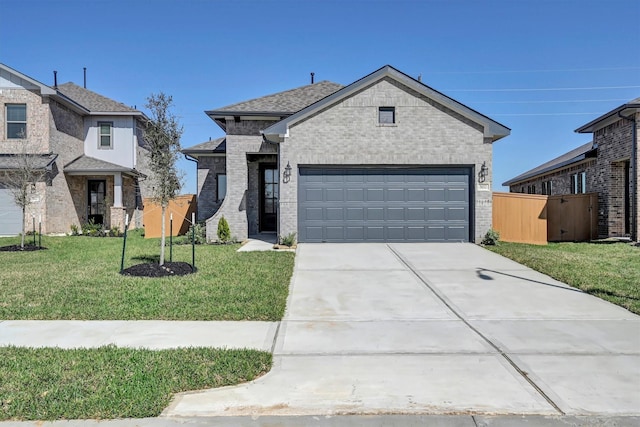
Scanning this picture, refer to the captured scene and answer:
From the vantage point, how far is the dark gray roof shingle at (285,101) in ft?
55.7

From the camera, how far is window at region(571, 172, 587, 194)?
20281mm

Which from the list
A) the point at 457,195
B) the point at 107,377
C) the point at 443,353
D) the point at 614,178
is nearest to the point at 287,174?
the point at 457,195

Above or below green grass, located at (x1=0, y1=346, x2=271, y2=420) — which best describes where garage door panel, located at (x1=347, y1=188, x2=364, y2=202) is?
above

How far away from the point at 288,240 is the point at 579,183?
14964mm

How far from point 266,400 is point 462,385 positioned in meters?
1.90

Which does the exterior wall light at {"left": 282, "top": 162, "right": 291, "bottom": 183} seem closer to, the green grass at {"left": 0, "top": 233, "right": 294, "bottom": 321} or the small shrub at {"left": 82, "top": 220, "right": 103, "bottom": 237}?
the green grass at {"left": 0, "top": 233, "right": 294, "bottom": 321}

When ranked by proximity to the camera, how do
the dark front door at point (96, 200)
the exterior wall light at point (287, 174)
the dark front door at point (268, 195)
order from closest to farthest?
the exterior wall light at point (287, 174) < the dark front door at point (268, 195) < the dark front door at point (96, 200)

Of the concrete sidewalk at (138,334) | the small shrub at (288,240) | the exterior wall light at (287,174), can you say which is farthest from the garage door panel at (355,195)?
the concrete sidewalk at (138,334)

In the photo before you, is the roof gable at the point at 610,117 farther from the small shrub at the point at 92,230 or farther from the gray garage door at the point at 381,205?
the small shrub at the point at 92,230

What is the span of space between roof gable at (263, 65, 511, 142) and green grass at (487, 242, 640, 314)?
418 cm

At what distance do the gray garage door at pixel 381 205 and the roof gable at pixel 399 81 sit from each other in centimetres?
163

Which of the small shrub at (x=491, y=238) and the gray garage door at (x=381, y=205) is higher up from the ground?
the gray garage door at (x=381, y=205)

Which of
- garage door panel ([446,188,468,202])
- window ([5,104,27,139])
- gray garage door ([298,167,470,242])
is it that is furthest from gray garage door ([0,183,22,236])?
garage door panel ([446,188,468,202])

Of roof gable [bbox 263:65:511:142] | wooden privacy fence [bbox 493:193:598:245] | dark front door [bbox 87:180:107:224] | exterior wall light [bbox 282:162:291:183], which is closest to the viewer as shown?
roof gable [bbox 263:65:511:142]
